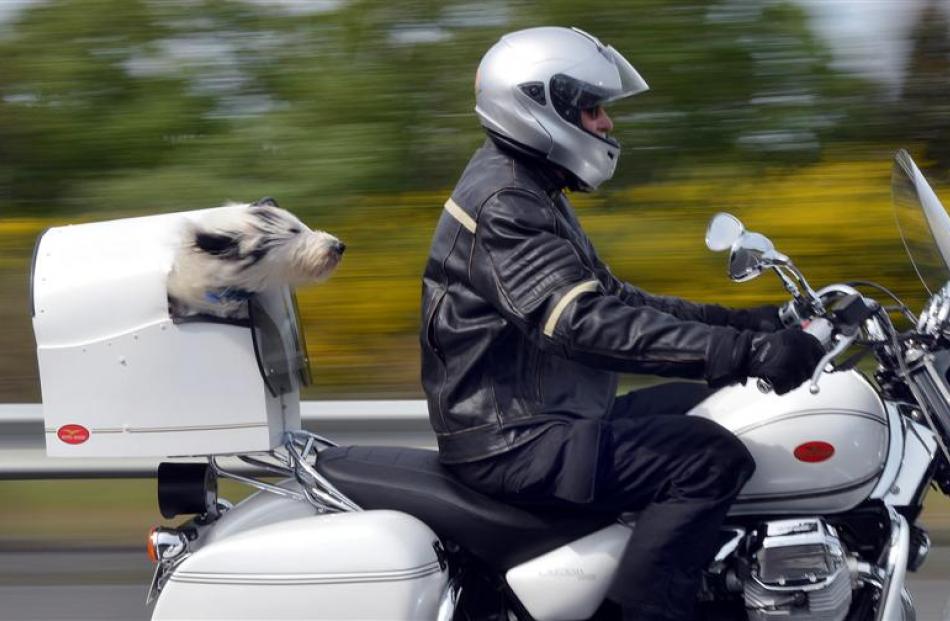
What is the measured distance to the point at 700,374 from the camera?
2.79 metres

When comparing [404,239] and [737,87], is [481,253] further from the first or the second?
[737,87]

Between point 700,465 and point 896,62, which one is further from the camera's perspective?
point 896,62

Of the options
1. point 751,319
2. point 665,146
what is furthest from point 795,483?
point 665,146

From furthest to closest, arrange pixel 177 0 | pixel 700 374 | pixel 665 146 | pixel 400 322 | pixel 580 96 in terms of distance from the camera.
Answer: pixel 177 0, pixel 665 146, pixel 400 322, pixel 580 96, pixel 700 374

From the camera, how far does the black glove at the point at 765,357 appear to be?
2.70m

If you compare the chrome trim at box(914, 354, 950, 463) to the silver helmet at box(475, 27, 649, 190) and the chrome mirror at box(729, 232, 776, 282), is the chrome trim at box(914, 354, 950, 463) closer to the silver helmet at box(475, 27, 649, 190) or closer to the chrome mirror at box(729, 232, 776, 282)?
the chrome mirror at box(729, 232, 776, 282)

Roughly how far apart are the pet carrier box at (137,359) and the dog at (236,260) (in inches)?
1.0

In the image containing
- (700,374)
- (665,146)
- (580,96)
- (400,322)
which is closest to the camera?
(700,374)

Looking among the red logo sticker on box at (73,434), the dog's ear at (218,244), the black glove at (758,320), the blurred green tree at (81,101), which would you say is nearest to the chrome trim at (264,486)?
the red logo sticker on box at (73,434)

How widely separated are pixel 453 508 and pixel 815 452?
77 cm

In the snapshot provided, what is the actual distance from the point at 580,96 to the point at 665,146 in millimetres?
4871

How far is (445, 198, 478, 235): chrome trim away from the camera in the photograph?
9.84 feet

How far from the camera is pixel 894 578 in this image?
2842mm

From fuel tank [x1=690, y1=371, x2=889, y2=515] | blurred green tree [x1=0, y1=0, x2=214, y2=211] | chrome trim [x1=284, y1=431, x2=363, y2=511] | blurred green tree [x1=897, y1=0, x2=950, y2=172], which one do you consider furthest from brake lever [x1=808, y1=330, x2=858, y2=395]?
blurred green tree [x1=0, y1=0, x2=214, y2=211]
